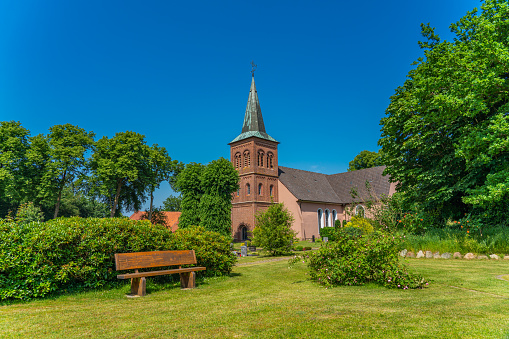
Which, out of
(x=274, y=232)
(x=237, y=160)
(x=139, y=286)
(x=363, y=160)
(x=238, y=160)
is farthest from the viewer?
(x=363, y=160)

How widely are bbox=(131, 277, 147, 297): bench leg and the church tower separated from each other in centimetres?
3290

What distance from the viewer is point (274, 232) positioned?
19859 millimetres

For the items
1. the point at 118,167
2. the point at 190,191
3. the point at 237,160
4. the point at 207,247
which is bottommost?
the point at 207,247

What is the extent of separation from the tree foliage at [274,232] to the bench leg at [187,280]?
36.7 feet

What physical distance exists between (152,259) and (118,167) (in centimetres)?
3097

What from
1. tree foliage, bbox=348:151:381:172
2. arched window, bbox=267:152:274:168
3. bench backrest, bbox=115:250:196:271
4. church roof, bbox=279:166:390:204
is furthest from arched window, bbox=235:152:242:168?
bench backrest, bbox=115:250:196:271

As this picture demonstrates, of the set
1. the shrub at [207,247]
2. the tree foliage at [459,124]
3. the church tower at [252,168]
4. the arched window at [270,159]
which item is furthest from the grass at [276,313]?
the arched window at [270,159]

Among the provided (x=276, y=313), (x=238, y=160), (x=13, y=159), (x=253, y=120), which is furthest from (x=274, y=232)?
(x=13, y=159)

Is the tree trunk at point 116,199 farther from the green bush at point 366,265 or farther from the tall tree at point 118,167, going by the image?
the green bush at point 366,265

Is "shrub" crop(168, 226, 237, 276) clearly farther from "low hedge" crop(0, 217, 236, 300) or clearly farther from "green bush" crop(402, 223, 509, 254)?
"green bush" crop(402, 223, 509, 254)

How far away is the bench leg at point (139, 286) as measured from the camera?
775cm

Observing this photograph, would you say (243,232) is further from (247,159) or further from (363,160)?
(363,160)

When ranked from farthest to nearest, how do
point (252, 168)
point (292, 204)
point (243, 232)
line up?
point (292, 204) < point (243, 232) < point (252, 168)

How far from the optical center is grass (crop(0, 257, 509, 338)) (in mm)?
4461
